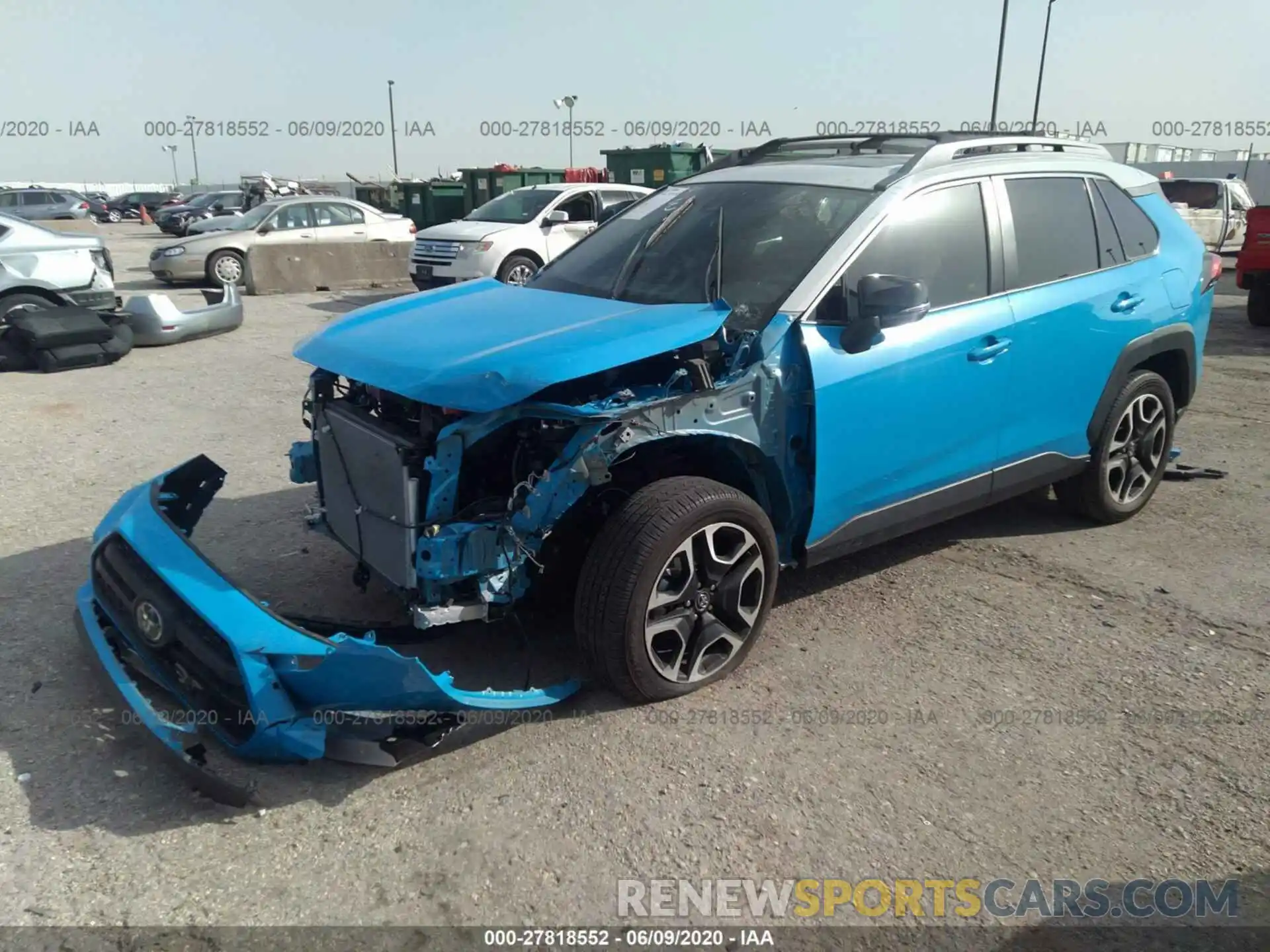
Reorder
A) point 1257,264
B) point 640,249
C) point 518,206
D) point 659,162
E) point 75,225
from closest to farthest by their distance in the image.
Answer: point 640,249 < point 1257,264 < point 518,206 < point 659,162 < point 75,225

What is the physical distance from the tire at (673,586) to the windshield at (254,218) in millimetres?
15696

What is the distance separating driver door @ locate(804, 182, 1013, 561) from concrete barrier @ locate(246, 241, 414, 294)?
13.7 m

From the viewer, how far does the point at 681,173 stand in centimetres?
1931

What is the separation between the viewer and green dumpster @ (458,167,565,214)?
869 inches

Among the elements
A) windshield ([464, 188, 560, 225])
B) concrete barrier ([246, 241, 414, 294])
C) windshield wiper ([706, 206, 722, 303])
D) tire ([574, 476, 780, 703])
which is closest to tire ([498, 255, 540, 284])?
windshield ([464, 188, 560, 225])

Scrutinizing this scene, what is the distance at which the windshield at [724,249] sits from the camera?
3.85 meters

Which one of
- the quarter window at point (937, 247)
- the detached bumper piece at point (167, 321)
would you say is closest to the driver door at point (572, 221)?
the detached bumper piece at point (167, 321)

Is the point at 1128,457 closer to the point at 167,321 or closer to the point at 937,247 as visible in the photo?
the point at 937,247

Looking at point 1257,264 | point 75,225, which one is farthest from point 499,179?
point 1257,264

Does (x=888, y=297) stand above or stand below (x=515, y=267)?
above

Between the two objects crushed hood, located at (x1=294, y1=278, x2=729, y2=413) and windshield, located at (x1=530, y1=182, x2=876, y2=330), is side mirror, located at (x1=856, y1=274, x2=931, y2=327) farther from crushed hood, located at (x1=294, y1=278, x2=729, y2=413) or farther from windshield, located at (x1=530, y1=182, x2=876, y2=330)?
crushed hood, located at (x1=294, y1=278, x2=729, y2=413)

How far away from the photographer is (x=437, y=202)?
81.4 ft

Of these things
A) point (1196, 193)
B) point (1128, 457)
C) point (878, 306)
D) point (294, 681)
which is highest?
point (1196, 193)

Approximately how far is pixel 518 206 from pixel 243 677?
12609 millimetres
